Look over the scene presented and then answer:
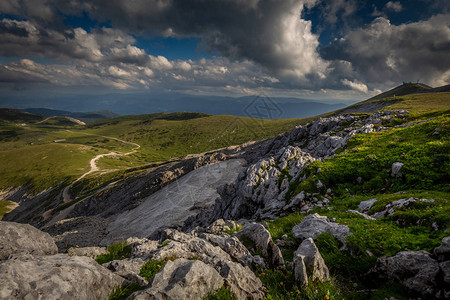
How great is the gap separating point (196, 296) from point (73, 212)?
290 feet

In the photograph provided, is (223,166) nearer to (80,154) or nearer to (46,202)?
(46,202)

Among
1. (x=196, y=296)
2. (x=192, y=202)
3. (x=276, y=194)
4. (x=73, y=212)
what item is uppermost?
(x=196, y=296)

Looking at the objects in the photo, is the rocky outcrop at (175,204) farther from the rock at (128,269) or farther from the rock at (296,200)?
the rock at (128,269)

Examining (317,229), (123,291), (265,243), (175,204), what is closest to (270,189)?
(317,229)

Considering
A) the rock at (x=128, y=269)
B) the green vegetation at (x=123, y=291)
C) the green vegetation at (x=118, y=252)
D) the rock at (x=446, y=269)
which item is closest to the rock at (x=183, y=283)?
the green vegetation at (x=123, y=291)

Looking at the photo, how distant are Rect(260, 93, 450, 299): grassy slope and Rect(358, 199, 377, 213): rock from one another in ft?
1.67

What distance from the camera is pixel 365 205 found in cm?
1423

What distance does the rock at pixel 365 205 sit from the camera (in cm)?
1373

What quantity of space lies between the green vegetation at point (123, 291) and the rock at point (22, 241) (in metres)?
6.55

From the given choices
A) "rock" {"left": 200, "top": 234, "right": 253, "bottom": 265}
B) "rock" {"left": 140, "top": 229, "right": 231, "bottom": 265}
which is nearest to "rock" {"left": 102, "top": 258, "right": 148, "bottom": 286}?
"rock" {"left": 140, "top": 229, "right": 231, "bottom": 265}

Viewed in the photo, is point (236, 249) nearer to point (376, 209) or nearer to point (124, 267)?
point (124, 267)

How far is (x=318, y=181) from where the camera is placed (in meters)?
19.3

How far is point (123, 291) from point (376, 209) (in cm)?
1513

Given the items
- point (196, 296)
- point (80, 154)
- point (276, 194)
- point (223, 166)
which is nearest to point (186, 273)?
point (196, 296)
